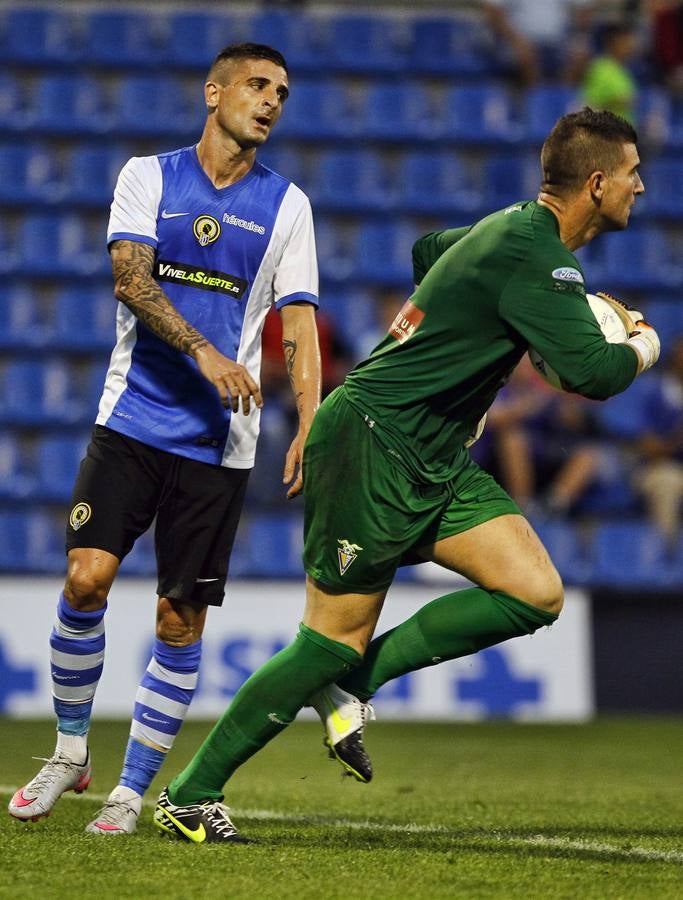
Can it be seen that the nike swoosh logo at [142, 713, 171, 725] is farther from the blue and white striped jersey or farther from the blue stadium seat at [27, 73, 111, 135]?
the blue stadium seat at [27, 73, 111, 135]

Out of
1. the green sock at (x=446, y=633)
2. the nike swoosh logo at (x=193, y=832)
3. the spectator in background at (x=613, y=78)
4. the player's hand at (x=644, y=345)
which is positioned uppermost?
the spectator in background at (x=613, y=78)

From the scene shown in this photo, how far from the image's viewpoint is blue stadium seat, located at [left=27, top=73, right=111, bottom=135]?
42.7 feet

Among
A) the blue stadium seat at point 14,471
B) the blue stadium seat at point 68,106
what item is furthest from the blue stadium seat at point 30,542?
the blue stadium seat at point 68,106

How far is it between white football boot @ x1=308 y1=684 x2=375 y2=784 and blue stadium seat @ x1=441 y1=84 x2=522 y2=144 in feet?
31.7

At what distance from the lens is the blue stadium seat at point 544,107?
1331cm

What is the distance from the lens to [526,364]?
10.6 metres

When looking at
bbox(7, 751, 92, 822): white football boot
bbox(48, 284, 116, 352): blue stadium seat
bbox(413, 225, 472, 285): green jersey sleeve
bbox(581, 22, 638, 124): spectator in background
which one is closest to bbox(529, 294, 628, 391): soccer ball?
bbox(413, 225, 472, 285): green jersey sleeve

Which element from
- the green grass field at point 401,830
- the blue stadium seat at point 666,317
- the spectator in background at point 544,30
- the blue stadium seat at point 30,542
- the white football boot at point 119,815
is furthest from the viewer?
the spectator in background at point 544,30

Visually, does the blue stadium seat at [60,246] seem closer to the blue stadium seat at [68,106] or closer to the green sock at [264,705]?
the blue stadium seat at [68,106]

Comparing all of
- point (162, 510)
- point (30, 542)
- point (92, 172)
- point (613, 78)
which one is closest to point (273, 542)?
point (30, 542)

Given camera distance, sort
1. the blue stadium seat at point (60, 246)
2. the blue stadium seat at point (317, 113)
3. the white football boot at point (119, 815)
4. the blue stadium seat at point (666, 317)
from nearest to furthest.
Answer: the white football boot at point (119, 815) < the blue stadium seat at point (666, 317) < the blue stadium seat at point (60, 246) < the blue stadium seat at point (317, 113)

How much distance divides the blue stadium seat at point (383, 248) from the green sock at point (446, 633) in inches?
326

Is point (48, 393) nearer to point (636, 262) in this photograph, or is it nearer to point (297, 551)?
point (297, 551)

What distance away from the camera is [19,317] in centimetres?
1217
